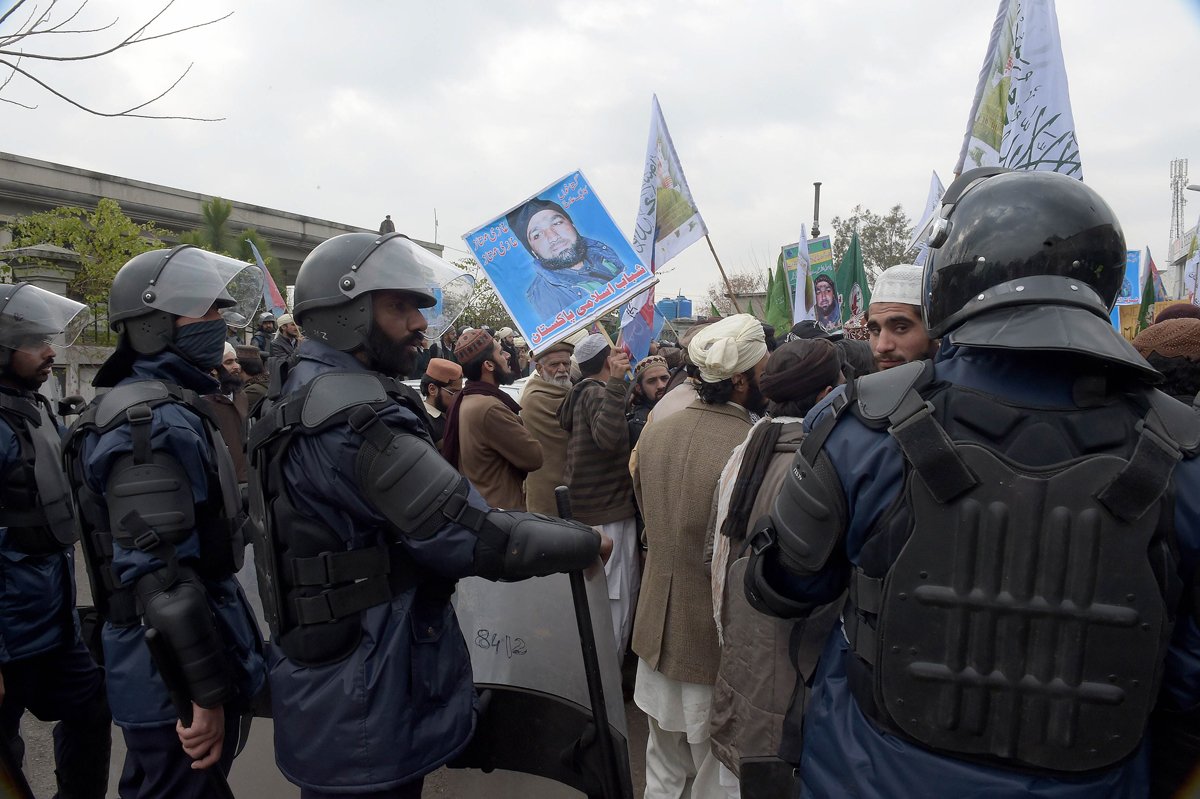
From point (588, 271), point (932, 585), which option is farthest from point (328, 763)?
point (588, 271)

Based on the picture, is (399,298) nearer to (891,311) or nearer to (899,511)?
(899,511)

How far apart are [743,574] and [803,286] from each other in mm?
7431

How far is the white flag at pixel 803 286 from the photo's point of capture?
29.9ft

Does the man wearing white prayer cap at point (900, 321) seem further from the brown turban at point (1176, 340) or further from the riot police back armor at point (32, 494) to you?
the riot police back armor at point (32, 494)

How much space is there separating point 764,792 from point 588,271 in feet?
11.5

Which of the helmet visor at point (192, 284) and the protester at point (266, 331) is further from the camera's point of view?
the protester at point (266, 331)

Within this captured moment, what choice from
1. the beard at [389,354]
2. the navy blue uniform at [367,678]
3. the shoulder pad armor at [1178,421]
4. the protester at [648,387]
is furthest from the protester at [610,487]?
the shoulder pad armor at [1178,421]

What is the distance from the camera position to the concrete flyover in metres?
21.7

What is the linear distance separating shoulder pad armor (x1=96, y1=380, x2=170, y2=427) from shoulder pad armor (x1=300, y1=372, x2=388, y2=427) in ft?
2.44

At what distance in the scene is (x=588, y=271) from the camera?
4.89m

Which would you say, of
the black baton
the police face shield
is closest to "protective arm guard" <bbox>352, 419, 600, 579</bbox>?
the police face shield

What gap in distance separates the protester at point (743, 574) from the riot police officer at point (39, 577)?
2559 millimetres

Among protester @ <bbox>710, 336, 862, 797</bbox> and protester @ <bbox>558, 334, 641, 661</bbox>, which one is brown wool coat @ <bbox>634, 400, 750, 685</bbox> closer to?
protester @ <bbox>710, 336, 862, 797</bbox>

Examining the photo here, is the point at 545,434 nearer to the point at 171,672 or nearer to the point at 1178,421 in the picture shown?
the point at 171,672
